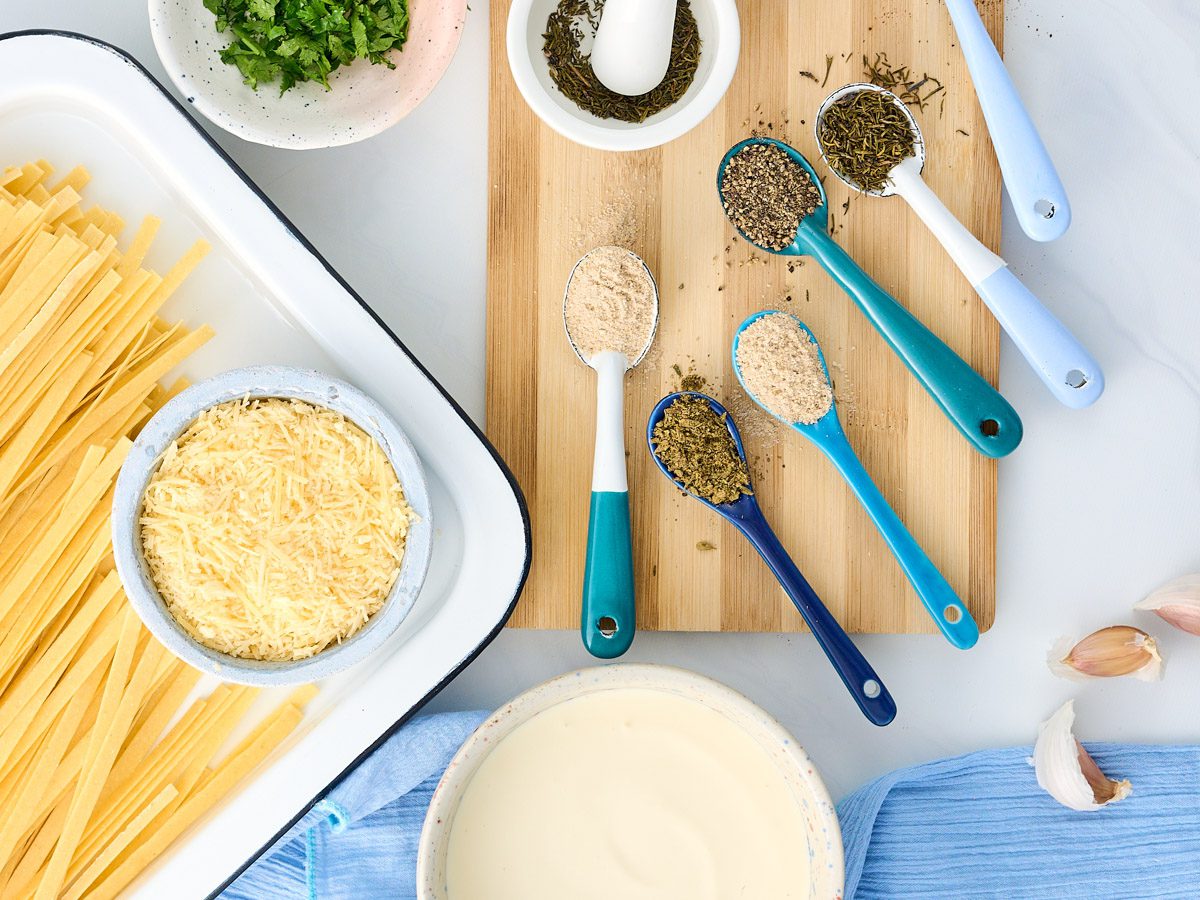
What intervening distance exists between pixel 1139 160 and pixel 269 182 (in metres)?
1.08

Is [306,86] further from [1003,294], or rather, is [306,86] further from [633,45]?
[1003,294]

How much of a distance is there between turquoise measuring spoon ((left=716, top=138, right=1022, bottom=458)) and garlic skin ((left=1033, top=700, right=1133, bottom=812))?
363 millimetres

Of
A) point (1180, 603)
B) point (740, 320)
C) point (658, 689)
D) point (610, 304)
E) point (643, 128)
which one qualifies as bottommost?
point (1180, 603)

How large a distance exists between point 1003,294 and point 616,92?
0.50 meters

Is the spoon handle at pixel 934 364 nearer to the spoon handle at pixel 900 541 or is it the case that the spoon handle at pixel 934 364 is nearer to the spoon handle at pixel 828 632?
the spoon handle at pixel 900 541

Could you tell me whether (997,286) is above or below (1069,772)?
above

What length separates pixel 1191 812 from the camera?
1.19 meters

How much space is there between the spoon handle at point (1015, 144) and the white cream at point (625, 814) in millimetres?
672

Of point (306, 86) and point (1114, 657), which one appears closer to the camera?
point (306, 86)

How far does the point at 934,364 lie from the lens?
1069mm

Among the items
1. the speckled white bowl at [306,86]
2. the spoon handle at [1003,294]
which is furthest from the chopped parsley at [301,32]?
the spoon handle at [1003,294]

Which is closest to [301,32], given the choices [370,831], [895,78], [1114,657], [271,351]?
[271,351]

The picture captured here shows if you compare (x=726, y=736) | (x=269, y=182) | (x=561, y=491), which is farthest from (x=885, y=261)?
(x=269, y=182)

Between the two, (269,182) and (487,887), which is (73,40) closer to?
(269,182)
